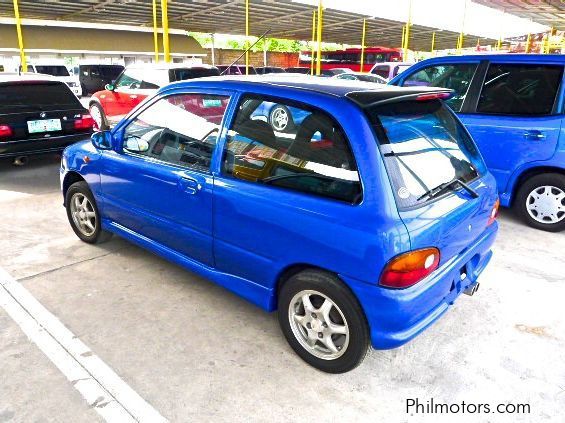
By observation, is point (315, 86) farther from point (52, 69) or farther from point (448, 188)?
point (52, 69)

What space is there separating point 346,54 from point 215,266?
27.1 m

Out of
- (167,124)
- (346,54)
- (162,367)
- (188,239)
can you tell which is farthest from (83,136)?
(346,54)

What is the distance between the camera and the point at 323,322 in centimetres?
244

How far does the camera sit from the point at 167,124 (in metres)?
3.21

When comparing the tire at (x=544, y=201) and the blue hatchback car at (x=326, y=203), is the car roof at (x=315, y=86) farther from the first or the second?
the tire at (x=544, y=201)

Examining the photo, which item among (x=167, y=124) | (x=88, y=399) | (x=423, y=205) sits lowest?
(x=88, y=399)

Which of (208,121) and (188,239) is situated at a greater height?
(208,121)

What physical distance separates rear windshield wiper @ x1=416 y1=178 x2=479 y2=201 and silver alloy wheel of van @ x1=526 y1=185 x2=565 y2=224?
2.57 m

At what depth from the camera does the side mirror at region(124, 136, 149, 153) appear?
3.28 meters

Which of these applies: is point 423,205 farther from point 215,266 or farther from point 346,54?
point 346,54

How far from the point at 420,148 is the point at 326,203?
0.64m

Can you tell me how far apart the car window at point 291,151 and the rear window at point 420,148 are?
0.21 meters

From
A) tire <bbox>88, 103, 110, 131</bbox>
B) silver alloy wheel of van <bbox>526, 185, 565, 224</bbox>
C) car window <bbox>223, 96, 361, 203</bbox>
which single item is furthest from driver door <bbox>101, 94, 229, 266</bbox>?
tire <bbox>88, 103, 110, 131</bbox>

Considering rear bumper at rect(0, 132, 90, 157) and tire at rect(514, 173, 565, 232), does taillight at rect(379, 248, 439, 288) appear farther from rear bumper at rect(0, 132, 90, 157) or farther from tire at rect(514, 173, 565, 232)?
rear bumper at rect(0, 132, 90, 157)
